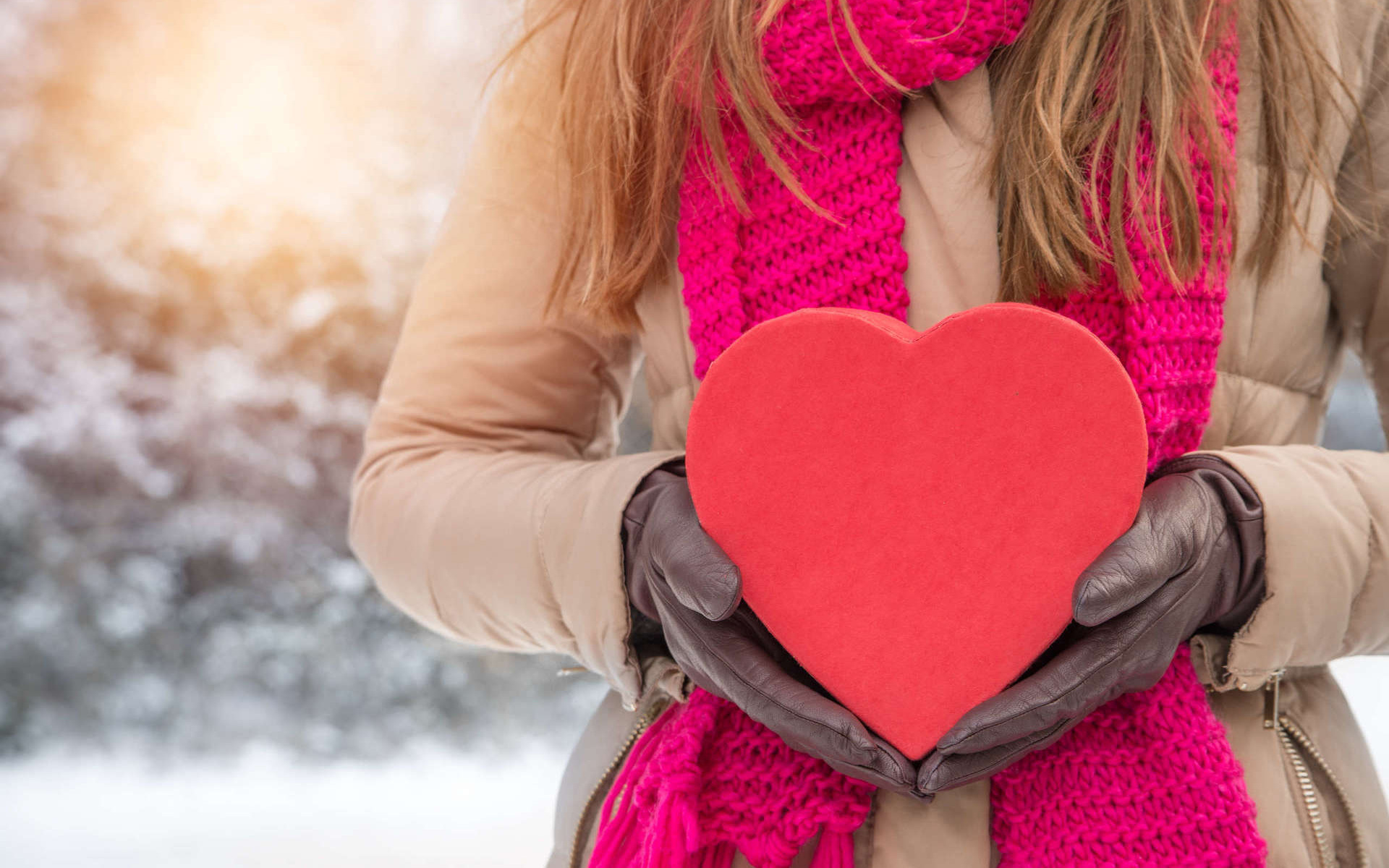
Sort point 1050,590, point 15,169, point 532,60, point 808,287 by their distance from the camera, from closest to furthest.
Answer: point 1050,590 < point 808,287 < point 532,60 < point 15,169

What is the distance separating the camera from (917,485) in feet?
1.58

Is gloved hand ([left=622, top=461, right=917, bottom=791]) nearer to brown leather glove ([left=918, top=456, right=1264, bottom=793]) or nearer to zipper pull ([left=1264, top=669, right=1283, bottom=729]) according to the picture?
brown leather glove ([left=918, top=456, right=1264, bottom=793])

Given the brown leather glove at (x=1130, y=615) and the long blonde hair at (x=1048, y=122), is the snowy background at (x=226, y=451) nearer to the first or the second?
the long blonde hair at (x=1048, y=122)

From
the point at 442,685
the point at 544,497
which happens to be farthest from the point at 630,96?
the point at 442,685

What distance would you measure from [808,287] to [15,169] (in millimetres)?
1049

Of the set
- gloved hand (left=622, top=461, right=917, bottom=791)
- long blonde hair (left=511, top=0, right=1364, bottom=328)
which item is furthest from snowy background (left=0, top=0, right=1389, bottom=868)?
gloved hand (left=622, top=461, right=917, bottom=791)

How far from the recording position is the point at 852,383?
480 mm

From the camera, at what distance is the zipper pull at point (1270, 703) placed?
55 centimetres

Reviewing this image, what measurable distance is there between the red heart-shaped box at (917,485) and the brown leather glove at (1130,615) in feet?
0.06

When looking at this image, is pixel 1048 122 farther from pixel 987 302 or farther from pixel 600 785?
pixel 600 785

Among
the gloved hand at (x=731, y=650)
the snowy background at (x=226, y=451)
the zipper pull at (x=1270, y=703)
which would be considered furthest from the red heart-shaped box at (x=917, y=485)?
the snowy background at (x=226, y=451)

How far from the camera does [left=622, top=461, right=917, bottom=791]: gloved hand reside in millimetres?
471

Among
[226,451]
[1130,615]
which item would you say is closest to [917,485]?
[1130,615]

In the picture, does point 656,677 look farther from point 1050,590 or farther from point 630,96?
point 630,96
